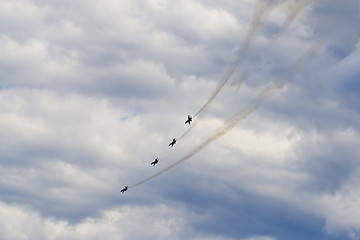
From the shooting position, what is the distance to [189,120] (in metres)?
172

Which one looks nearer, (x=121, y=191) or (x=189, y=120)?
(x=189, y=120)

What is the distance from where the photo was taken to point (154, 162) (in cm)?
18762

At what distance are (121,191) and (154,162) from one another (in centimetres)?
1262

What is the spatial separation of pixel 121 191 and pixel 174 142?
2312 centimetres

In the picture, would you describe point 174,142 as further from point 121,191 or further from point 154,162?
point 121,191

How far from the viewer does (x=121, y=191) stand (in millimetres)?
194250

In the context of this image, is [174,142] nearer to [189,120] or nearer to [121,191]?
[189,120]

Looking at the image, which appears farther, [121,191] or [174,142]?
[121,191]

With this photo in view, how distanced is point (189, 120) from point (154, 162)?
65.3 ft

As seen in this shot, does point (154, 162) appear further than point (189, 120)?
Yes

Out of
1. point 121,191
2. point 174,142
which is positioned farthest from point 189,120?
point 121,191

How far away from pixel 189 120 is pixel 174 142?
9055 millimetres

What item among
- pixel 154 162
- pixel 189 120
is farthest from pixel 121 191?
pixel 189 120
